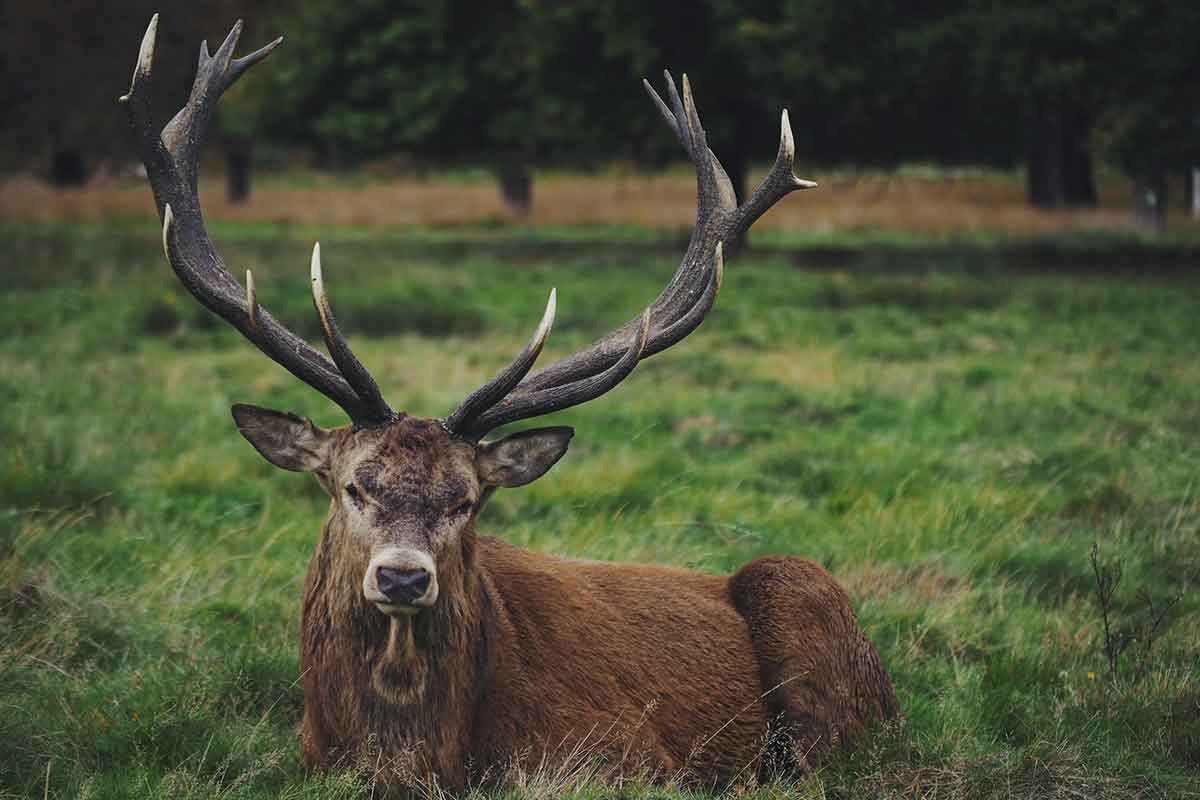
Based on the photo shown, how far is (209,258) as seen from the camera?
5078 millimetres

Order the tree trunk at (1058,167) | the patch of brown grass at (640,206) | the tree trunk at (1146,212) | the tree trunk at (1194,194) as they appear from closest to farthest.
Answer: the tree trunk at (1146,212) → the patch of brown grass at (640,206) → the tree trunk at (1058,167) → the tree trunk at (1194,194)

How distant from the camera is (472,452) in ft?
15.3

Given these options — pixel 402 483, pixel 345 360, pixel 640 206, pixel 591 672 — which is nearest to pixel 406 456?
pixel 402 483

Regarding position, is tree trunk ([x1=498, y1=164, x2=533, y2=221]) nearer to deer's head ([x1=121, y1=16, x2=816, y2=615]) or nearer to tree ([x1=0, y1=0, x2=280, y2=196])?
tree ([x1=0, y1=0, x2=280, y2=196])

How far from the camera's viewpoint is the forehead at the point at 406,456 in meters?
4.41

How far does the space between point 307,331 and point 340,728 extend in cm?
1001

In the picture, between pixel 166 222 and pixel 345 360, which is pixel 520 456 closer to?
pixel 345 360

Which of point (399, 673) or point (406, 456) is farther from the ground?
point (406, 456)

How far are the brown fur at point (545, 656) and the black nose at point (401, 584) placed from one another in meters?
0.16

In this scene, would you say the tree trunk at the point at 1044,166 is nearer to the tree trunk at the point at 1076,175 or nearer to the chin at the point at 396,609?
the tree trunk at the point at 1076,175

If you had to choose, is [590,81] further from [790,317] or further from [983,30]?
[790,317]

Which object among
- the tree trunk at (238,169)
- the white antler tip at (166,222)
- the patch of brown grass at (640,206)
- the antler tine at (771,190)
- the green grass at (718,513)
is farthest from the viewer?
the tree trunk at (238,169)

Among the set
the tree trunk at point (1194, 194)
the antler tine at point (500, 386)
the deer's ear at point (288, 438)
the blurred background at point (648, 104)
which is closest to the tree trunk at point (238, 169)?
the blurred background at point (648, 104)

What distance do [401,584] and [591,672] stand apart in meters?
1.12
